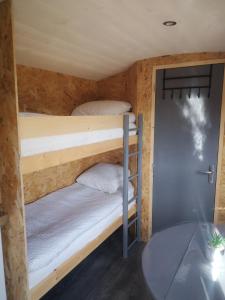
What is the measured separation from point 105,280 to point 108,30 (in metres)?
2.45

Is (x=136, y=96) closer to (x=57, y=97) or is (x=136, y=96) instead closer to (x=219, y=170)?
(x=57, y=97)

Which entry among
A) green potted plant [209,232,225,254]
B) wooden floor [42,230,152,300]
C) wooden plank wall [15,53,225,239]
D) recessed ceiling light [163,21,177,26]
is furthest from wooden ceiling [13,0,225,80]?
wooden floor [42,230,152,300]

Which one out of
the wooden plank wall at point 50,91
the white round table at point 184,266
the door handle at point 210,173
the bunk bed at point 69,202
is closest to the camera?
the white round table at point 184,266

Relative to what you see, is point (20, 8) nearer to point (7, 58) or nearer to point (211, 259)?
point (7, 58)

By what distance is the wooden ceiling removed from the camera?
1461 millimetres

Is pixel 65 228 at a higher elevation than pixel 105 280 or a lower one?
higher

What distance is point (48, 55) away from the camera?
225 cm

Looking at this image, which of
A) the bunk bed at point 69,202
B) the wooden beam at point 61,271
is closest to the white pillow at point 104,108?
the bunk bed at point 69,202

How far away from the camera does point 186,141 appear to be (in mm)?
2805

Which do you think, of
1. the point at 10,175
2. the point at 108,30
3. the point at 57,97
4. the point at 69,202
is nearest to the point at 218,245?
the point at 10,175

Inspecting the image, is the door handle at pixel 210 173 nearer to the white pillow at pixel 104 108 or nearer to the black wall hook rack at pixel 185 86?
the black wall hook rack at pixel 185 86

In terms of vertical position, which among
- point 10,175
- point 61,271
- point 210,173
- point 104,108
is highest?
point 104,108

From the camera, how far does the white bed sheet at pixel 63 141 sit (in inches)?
56.7

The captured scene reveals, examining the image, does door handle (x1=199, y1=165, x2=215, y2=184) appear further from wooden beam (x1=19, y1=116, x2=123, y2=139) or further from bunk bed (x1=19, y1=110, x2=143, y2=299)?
wooden beam (x1=19, y1=116, x2=123, y2=139)
